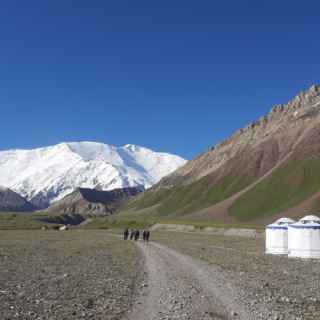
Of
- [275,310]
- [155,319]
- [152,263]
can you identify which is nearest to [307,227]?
[152,263]

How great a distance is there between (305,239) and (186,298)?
37437mm

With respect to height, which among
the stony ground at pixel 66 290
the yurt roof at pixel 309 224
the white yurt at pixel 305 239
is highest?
the yurt roof at pixel 309 224

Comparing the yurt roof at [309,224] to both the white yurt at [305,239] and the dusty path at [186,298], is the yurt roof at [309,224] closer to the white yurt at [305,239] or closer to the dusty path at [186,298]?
the white yurt at [305,239]

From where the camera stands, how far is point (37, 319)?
18.8 m

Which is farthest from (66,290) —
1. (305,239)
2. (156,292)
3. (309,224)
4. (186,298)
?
(309,224)

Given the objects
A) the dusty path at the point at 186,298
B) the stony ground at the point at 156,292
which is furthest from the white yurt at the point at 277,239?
the dusty path at the point at 186,298

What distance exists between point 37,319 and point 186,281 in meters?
13.4

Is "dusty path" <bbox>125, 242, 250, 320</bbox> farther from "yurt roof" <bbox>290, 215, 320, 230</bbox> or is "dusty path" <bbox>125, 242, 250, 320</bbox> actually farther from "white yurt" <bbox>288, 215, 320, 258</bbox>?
"yurt roof" <bbox>290, 215, 320, 230</bbox>

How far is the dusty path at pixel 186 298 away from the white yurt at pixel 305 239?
24327 mm

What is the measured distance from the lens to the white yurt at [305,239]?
5791cm

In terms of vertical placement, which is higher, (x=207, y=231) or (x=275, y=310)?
(x=207, y=231)

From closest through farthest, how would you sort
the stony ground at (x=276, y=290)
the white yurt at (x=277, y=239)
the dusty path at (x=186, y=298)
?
1. the dusty path at (x=186, y=298)
2. the stony ground at (x=276, y=290)
3. the white yurt at (x=277, y=239)

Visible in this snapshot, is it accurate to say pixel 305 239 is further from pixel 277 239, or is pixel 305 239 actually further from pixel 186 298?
pixel 186 298

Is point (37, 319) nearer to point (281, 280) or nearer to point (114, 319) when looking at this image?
point (114, 319)
